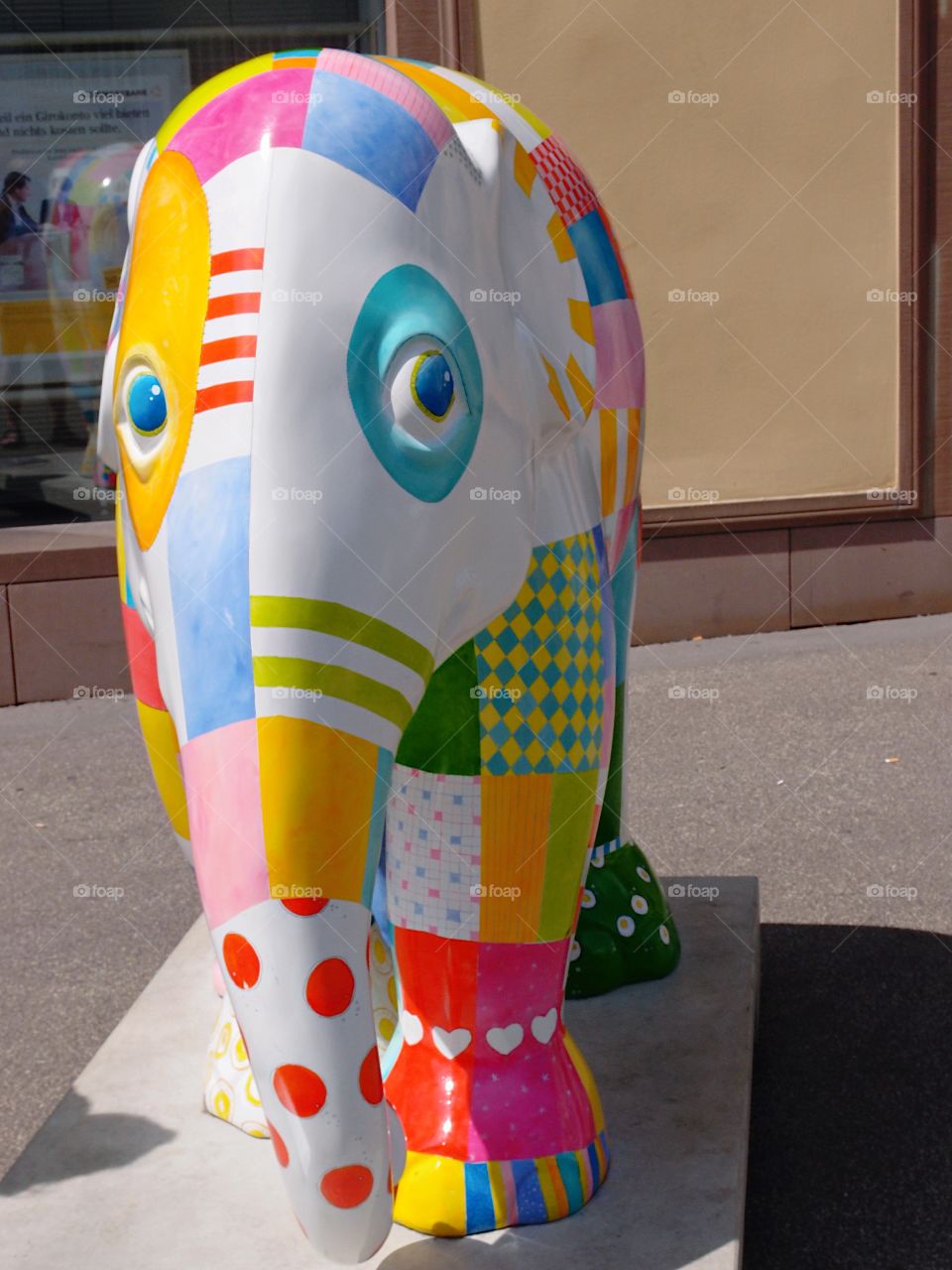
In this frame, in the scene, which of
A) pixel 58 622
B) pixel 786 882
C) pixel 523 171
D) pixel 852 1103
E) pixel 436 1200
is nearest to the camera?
pixel 523 171

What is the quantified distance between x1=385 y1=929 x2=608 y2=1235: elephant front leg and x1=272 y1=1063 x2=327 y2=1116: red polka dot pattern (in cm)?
46

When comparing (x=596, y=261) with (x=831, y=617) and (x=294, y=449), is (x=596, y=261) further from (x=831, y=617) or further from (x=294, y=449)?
(x=831, y=617)

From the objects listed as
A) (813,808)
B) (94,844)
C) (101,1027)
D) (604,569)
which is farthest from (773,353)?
(604,569)

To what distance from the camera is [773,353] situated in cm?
579

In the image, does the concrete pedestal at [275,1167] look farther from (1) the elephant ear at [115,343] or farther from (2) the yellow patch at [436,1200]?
(1) the elephant ear at [115,343]

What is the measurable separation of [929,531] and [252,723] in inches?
195

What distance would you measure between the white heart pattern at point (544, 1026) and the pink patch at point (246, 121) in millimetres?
1038

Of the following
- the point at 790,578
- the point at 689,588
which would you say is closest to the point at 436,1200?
the point at 689,588

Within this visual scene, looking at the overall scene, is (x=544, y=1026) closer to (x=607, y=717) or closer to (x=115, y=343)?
(x=607, y=717)

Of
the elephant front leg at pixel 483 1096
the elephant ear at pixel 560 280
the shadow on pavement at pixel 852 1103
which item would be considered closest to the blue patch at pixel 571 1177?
the elephant front leg at pixel 483 1096

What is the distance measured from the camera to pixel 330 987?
57.2 inches

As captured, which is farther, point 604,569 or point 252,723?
point 604,569

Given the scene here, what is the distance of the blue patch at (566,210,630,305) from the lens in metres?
2.07

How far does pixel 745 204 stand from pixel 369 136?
4306mm
